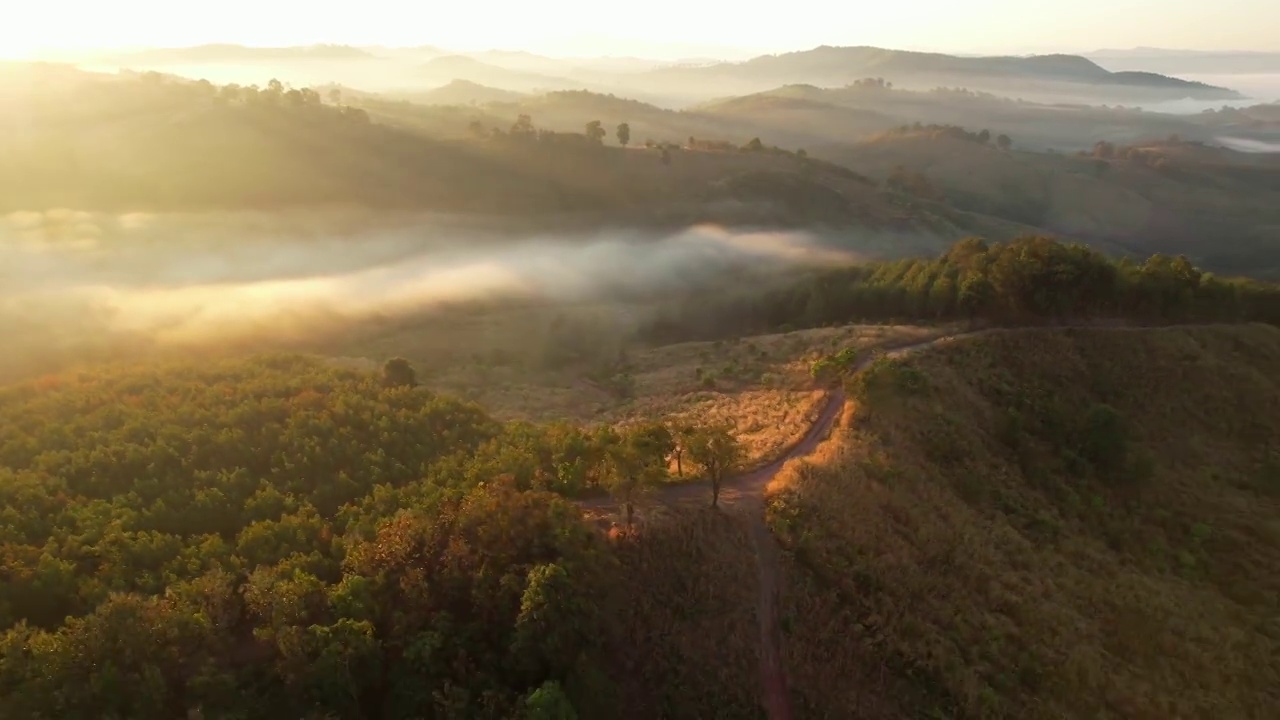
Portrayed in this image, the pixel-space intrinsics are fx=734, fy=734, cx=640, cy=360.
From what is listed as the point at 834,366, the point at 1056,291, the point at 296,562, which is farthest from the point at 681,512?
the point at 1056,291

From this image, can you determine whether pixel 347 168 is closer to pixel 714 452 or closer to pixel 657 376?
pixel 657 376

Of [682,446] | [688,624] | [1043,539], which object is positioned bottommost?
[1043,539]

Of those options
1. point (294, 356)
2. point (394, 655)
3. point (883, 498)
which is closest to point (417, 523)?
point (394, 655)

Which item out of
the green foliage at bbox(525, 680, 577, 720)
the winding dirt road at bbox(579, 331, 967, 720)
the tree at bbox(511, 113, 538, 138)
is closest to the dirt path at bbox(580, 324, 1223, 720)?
the winding dirt road at bbox(579, 331, 967, 720)

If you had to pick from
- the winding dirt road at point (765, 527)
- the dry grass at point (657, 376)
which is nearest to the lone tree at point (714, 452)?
the winding dirt road at point (765, 527)

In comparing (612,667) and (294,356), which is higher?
(294,356)

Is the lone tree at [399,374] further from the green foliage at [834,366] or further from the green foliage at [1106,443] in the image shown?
the green foliage at [1106,443]

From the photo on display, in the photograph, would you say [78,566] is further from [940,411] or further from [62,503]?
[940,411]
